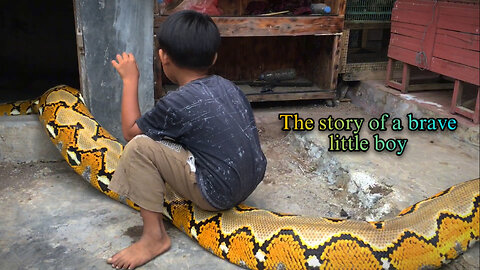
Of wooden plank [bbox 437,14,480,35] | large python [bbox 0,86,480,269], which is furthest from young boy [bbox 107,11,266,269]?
wooden plank [bbox 437,14,480,35]

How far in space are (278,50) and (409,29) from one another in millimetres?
1757

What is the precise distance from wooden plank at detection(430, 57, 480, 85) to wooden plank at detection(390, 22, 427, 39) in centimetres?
36

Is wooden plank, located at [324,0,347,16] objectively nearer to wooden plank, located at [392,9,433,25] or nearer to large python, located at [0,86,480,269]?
wooden plank, located at [392,9,433,25]

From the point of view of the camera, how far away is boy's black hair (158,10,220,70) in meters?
2.26

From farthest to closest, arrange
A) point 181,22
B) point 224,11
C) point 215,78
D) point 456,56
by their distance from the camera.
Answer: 1. point 224,11
2. point 456,56
3. point 215,78
4. point 181,22

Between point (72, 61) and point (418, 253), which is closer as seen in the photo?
point (418, 253)

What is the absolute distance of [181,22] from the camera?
2.26m

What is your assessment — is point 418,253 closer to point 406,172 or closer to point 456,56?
point 406,172

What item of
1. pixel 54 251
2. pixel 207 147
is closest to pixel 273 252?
pixel 207 147

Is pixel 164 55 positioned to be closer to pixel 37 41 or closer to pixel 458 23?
pixel 458 23

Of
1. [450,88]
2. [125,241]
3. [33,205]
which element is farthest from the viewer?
[450,88]

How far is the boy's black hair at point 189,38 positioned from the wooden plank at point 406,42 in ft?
11.1

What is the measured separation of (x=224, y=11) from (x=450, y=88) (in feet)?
9.86

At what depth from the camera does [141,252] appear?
2.44 m
